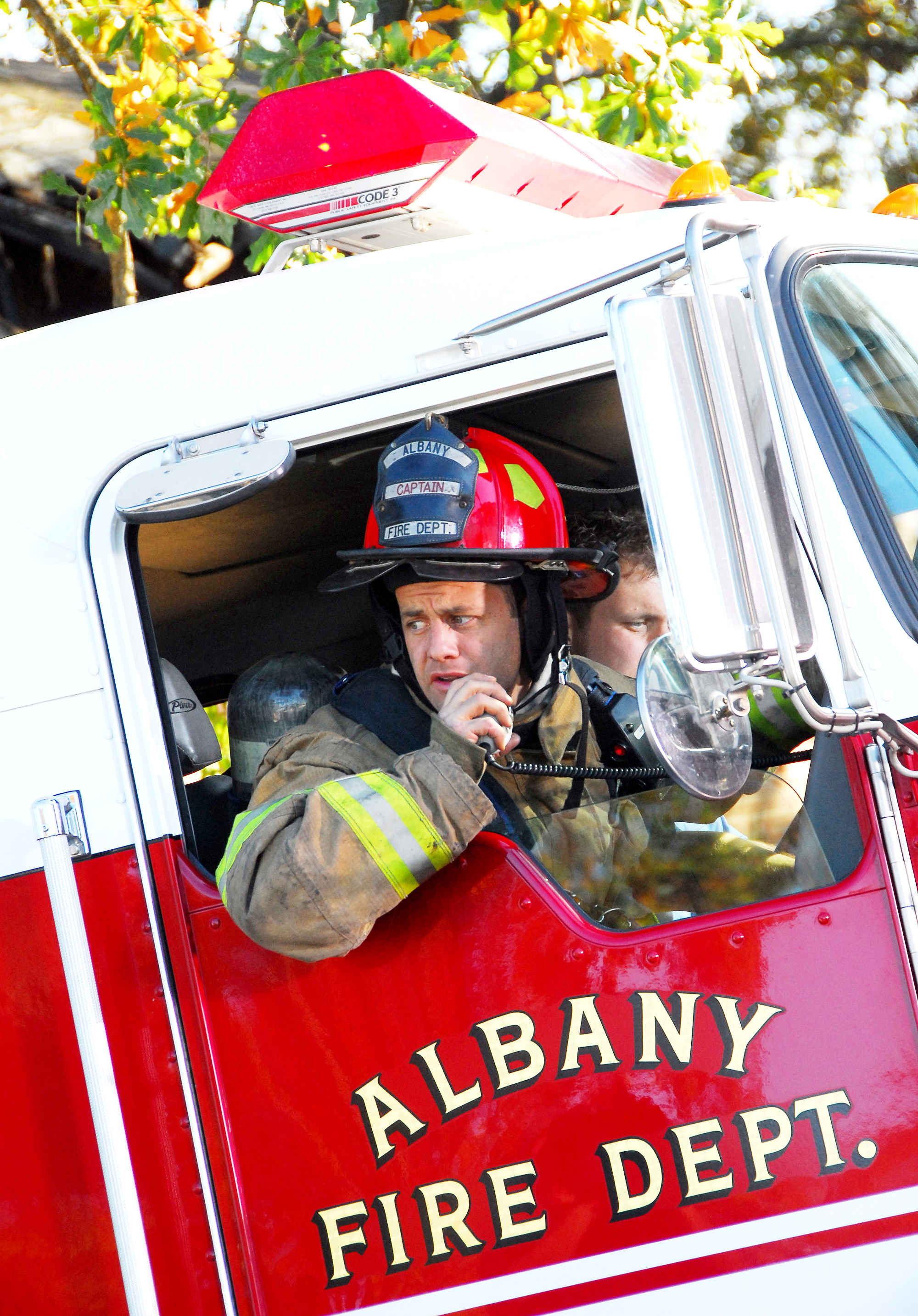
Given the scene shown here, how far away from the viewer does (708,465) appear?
1.61m

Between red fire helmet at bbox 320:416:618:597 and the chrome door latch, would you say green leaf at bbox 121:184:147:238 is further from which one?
the chrome door latch

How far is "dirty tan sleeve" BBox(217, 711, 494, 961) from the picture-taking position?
1.81 m

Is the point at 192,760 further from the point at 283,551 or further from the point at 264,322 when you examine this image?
the point at 264,322

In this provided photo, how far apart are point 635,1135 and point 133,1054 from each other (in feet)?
2.50

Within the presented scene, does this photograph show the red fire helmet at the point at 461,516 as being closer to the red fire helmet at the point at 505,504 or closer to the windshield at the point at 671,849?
the red fire helmet at the point at 505,504

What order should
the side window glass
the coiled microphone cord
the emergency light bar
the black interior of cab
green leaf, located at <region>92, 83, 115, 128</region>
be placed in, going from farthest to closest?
green leaf, located at <region>92, 83, 115, 128</region>
the emergency light bar
the black interior of cab
the coiled microphone cord
the side window glass

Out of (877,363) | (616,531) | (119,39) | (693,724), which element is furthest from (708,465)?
(119,39)

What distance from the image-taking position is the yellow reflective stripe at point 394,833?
6.03 feet

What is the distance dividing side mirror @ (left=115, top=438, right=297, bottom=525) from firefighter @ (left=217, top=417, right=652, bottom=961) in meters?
0.22

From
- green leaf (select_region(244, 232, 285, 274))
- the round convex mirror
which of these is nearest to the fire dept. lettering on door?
the round convex mirror

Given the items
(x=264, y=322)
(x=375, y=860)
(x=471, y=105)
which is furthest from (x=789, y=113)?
(x=375, y=860)

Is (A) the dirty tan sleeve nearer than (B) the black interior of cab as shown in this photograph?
Yes

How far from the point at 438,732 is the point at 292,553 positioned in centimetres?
100

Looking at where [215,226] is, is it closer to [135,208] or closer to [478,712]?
[135,208]
